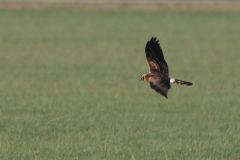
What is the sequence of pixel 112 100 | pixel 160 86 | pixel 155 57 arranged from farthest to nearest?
pixel 112 100 → pixel 155 57 → pixel 160 86

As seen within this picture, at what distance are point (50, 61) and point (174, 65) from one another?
5291mm

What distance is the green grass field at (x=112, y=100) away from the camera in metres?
8.57

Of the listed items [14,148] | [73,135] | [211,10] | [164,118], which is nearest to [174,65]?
[164,118]

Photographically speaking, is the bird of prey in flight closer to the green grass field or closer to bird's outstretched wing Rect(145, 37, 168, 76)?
bird's outstretched wing Rect(145, 37, 168, 76)

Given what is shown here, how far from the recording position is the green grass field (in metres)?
8.57

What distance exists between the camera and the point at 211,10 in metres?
49.9

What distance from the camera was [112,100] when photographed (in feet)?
43.0

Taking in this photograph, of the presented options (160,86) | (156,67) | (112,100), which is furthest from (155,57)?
(112,100)

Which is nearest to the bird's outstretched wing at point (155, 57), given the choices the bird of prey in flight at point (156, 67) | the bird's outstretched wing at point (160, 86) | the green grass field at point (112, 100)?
the bird of prey in flight at point (156, 67)

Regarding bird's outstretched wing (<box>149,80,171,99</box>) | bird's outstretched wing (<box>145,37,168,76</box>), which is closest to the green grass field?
bird's outstretched wing (<box>149,80,171,99</box>)

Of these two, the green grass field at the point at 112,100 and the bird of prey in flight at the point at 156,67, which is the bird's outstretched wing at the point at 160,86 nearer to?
the bird of prey in flight at the point at 156,67

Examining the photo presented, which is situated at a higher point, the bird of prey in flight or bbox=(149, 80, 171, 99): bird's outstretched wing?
the bird of prey in flight

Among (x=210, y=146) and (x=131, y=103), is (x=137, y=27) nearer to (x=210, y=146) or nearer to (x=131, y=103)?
(x=131, y=103)

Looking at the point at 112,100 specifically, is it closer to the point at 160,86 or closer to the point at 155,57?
the point at 155,57
